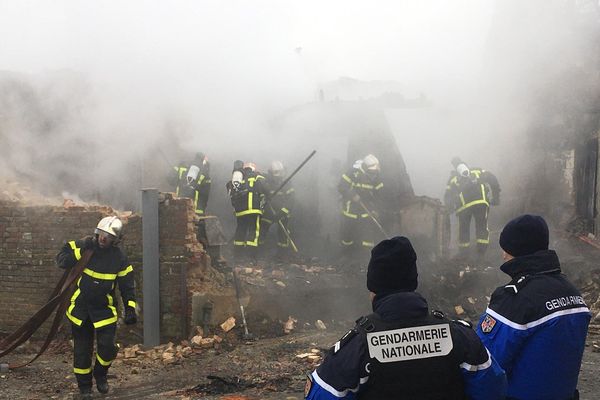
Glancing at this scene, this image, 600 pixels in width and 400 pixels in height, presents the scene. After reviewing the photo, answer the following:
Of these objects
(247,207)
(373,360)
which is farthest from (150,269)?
(373,360)

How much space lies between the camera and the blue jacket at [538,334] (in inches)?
112

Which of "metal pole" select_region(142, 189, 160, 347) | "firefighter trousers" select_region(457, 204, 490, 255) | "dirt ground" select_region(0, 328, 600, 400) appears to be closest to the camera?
"dirt ground" select_region(0, 328, 600, 400)

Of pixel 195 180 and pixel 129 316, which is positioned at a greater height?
pixel 195 180

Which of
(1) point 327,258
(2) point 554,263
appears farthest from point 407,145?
(2) point 554,263

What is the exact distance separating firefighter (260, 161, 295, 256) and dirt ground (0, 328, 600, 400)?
12.6ft

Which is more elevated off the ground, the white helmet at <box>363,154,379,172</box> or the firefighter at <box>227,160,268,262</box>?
the white helmet at <box>363,154,379,172</box>

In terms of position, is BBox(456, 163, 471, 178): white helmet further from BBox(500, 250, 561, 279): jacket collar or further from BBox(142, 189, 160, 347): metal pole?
BBox(500, 250, 561, 279): jacket collar

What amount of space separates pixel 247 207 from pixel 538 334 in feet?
26.0

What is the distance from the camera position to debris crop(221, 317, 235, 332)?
774cm

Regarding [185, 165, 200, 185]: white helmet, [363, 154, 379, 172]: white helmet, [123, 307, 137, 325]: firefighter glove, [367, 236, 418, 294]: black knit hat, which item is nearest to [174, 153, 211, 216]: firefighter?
[185, 165, 200, 185]: white helmet

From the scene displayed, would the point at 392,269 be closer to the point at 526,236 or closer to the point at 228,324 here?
the point at 526,236

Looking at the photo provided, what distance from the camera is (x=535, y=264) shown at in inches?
118

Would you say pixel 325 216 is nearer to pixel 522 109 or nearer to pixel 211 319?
pixel 522 109

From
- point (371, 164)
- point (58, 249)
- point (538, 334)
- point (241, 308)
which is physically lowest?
point (241, 308)
